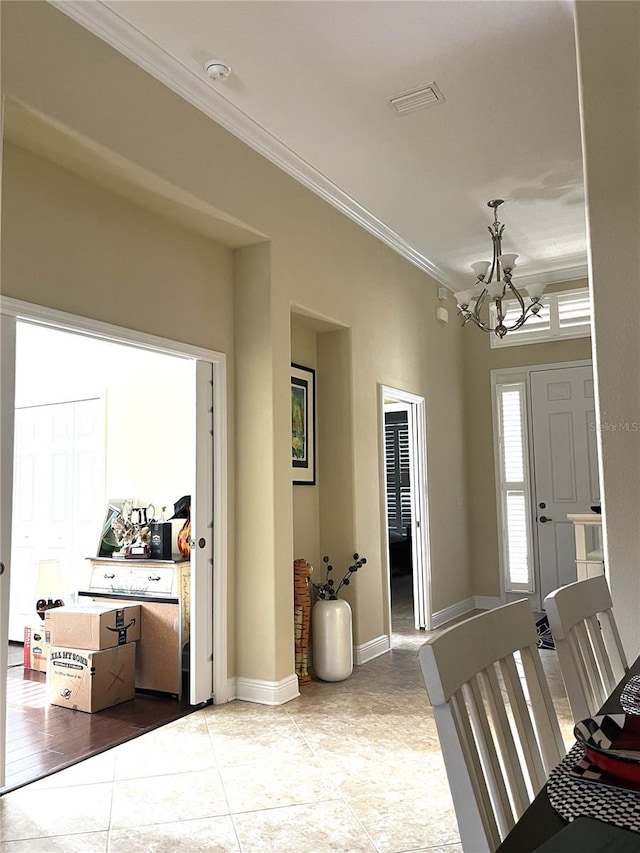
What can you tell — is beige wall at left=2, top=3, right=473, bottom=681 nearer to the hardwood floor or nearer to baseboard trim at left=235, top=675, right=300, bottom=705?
baseboard trim at left=235, top=675, right=300, bottom=705

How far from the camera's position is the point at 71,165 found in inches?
125

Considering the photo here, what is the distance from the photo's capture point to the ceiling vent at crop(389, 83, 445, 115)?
11.7ft

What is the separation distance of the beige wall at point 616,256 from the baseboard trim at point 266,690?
210 centimetres

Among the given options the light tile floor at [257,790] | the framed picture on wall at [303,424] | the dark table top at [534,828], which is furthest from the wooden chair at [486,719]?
the framed picture on wall at [303,424]

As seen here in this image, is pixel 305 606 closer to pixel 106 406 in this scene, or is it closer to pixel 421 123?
pixel 106 406

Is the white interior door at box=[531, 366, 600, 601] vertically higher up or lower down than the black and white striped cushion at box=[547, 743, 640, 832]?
higher up

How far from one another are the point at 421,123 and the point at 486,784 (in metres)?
3.63

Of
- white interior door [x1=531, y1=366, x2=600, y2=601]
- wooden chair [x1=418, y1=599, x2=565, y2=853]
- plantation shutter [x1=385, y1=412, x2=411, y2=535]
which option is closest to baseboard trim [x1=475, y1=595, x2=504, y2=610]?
white interior door [x1=531, y1=366, x2=600, y2=601]

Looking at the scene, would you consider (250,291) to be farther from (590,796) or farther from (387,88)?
(590,796)

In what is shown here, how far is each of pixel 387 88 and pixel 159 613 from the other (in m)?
3.26

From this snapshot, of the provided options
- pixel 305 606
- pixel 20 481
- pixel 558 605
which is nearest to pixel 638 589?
pixel 558 605

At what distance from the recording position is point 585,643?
175 centimetres

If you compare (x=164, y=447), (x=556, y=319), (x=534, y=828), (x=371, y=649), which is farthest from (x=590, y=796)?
Answer: (x=556, y=319)

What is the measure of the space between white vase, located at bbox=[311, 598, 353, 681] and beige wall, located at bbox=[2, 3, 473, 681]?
0.37m
